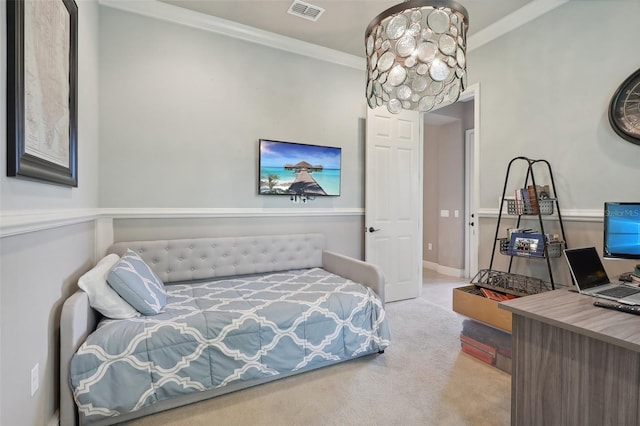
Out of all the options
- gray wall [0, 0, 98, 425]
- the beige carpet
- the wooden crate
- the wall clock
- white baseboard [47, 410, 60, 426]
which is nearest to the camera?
gray wall [0, 0, 98, 425]

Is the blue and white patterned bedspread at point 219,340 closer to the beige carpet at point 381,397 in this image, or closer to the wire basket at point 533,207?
the beige carpet at point 381,397

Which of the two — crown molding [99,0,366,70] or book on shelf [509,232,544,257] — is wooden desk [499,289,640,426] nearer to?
book on shelf [509,232,544,257]

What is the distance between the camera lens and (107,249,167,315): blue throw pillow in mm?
1854

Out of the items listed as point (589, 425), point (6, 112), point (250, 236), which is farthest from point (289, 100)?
point (589, 425)

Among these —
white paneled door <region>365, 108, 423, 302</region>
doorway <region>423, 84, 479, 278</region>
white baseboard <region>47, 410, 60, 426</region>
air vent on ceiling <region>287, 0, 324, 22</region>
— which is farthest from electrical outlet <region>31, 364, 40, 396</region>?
doorway <region>423, 84, 479, 278</region>

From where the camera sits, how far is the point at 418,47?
1.63 meters

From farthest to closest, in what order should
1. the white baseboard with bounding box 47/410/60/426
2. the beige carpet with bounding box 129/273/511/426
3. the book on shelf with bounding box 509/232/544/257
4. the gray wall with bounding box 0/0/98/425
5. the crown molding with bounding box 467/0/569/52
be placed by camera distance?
the crown molding with bounding box 467/0/569/52 < the book on shelf with bounding box 509/232/544/257 < the beige carpet with bounding box 129/273/511/426 < the white baseboard with bounding box 47/410/60/426 < the gray wall with bounding box 0/0/98/425

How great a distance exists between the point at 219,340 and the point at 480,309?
1.99 metres

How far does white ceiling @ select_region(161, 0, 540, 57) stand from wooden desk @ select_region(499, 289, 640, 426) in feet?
8.44

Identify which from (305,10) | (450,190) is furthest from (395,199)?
(305,10)

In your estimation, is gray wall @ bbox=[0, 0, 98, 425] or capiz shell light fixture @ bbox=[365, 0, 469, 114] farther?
capiz shell light fixture @ bbox=[365, 0, 469, 114]

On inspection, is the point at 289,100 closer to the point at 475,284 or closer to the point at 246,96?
the point at 246,96

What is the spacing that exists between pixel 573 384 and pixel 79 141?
9.92 ft

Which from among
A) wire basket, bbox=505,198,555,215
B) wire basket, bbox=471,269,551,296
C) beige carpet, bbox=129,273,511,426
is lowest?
beige carpet, bbox=129,273,511,426
